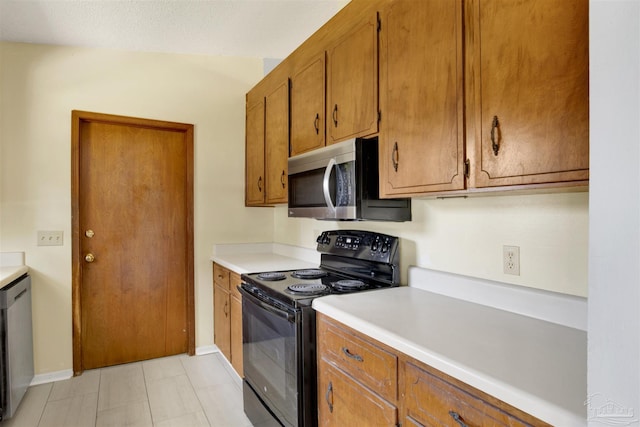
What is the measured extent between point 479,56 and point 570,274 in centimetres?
79

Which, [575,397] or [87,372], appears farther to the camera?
[87,372]

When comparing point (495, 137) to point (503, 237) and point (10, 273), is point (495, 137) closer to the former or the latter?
point (503, 237)

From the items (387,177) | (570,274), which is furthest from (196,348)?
(570,274)

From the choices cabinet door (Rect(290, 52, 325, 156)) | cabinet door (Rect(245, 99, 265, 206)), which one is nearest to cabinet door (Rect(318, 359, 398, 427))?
cabinet door (Rect(290, 52, 325, 156))

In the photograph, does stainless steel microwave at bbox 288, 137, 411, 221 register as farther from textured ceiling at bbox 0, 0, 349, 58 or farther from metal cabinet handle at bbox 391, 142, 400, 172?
textured ceiling at bbox 0, 0, 349, 58

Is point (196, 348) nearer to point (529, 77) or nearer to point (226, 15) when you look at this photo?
point (226, 15)

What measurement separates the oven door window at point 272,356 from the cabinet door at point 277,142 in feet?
2.81

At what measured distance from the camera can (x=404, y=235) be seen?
1908mm

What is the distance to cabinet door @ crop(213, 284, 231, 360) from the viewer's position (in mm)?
2738

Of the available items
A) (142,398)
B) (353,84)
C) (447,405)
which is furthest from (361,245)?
(142,398)

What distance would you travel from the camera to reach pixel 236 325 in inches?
100.0

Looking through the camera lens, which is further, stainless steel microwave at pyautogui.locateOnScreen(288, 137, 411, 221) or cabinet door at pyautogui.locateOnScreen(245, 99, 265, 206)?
cabinet door at pyautogui.locateOnScreen(245, 99, 265, 206)

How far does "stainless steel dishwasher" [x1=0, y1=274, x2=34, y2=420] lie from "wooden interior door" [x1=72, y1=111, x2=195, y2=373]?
0.96 feet

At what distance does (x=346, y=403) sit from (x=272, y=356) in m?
0.58
